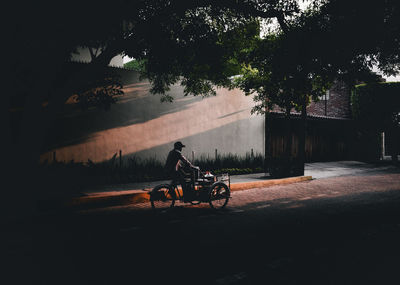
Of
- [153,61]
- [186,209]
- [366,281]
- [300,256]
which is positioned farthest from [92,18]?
[366,281]

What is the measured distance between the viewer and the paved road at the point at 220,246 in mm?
3504

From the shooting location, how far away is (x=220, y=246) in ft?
14.9

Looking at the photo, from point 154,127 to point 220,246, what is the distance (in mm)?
9294

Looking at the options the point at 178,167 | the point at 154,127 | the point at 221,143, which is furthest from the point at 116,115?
the point at 178,167

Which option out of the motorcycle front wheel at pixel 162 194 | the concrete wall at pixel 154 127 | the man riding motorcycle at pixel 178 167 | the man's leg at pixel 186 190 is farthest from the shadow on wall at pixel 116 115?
the man's leg at pixel 186 190

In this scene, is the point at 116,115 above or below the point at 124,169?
above

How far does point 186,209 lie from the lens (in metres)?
7.30

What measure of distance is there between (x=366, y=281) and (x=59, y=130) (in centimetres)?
1058

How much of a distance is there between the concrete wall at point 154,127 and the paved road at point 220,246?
4707 mm

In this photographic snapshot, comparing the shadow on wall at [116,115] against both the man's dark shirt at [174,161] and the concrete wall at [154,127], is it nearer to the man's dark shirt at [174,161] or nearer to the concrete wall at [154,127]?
the concrete wall at [154,127]

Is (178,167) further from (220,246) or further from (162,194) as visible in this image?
(220,246)

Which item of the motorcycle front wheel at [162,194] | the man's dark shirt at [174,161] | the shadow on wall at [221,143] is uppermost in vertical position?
the shadow on wall at [221,143]

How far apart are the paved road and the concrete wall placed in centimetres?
471

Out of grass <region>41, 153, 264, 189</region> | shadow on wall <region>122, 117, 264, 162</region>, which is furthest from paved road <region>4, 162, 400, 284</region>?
shadow on wall <region>122, 117, 264, 162</region>
